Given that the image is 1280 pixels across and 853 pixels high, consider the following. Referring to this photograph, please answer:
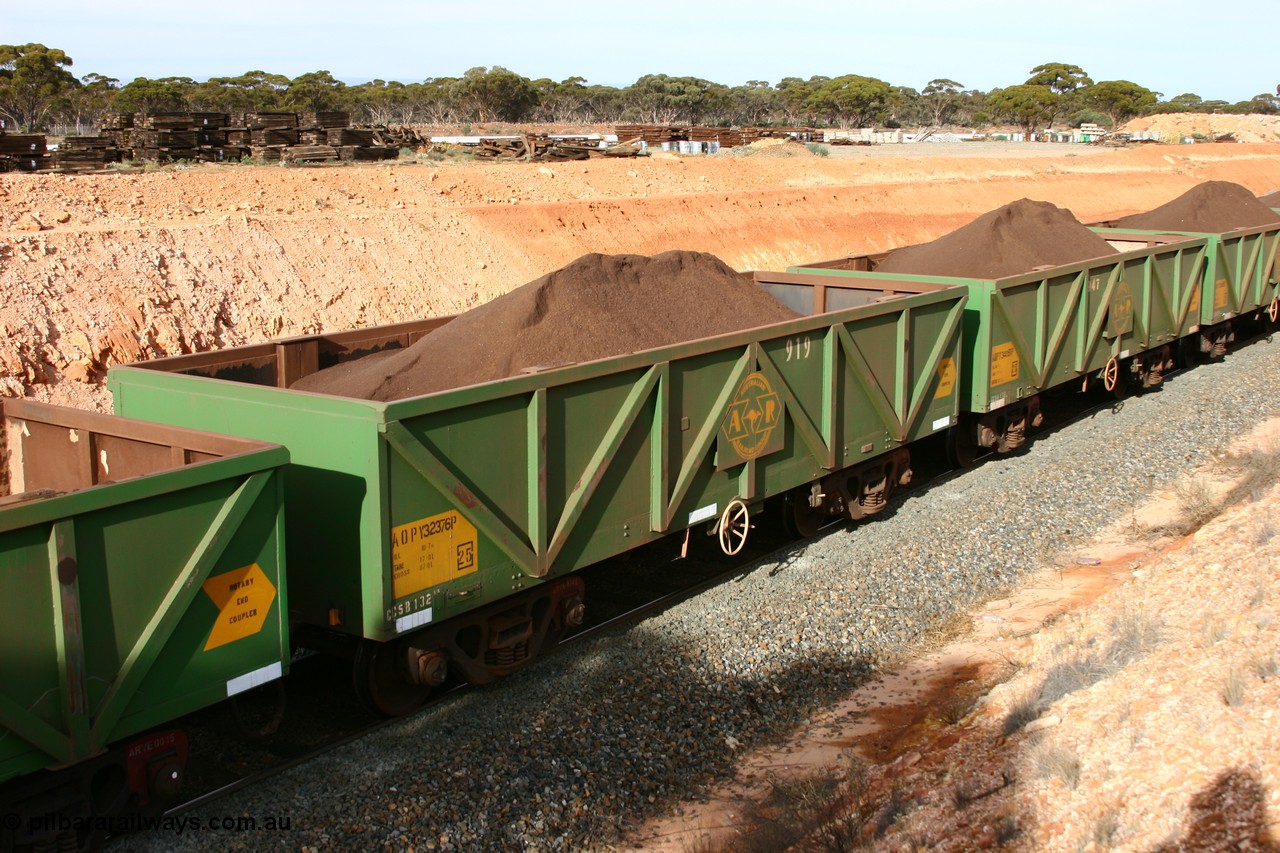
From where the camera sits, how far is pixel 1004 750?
6520 millimetres

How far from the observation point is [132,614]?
18.5 ft

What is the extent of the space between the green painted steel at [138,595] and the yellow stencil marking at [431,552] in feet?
2.43

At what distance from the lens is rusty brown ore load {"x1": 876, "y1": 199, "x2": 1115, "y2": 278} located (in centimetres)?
1480

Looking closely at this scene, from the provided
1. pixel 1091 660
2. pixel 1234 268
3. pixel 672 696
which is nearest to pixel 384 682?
pixel 672 696

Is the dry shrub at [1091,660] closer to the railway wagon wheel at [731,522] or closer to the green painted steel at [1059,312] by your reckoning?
the railway wagon wheel at [731,522]

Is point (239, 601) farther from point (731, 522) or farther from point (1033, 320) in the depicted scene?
point (1033, 320)

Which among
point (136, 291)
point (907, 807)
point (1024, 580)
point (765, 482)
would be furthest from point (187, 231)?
point (907, 807)

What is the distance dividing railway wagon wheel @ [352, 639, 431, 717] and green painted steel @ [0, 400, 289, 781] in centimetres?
94

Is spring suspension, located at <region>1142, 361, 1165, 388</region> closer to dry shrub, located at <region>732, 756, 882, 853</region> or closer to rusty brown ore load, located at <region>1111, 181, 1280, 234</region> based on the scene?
rusty brown ore load, located at <region>1111, 181, 1280, 234</region>

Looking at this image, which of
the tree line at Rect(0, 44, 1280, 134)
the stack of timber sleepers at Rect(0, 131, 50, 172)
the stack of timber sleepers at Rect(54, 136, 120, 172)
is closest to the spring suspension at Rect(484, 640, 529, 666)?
the stack of timber sleepers at Rect(0, 131, 50, 172)

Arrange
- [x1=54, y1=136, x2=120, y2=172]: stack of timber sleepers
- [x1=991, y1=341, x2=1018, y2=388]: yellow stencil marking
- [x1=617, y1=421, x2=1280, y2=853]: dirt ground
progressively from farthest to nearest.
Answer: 1. [x1=54, y1=136, x2=120, y2=172]: stack of timber sleepers
2. [x1=991, y1=341, x2=1018, y2=388]: yellow stencil marking
3. [x1=617, y1=421, x2=1280, y2=853]: dirt ground

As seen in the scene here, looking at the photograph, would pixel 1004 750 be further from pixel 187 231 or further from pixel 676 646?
pixel 187 231

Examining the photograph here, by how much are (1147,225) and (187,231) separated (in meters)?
17.1

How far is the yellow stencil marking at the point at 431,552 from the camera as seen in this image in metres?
6.89
